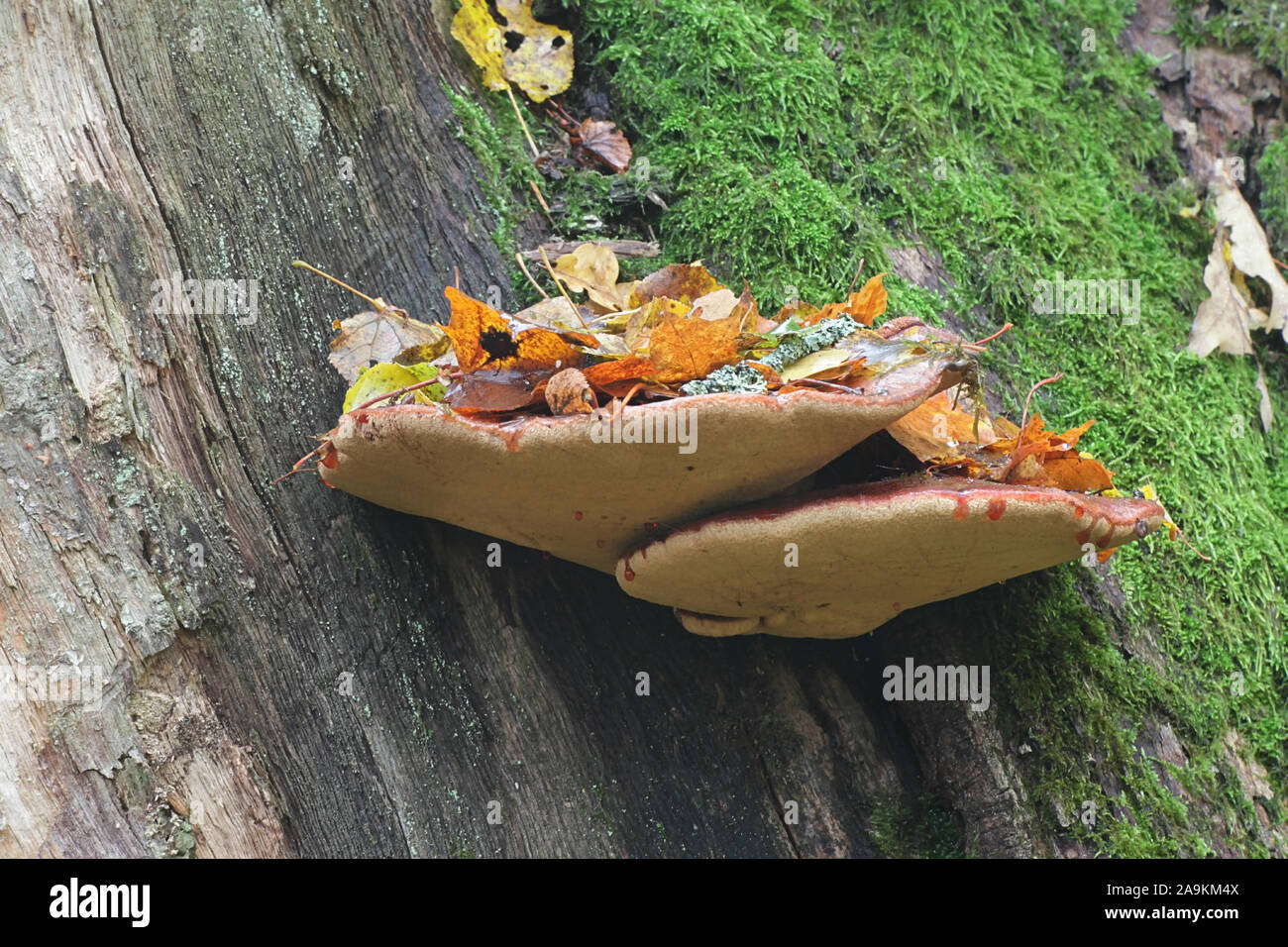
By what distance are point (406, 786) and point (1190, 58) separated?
4266 millimetres

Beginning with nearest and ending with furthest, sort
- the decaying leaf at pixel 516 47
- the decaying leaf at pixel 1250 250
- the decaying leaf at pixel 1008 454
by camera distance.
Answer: the decaying leaf at pixel 1008 454 → the decaying leaf at pixel 516 47 → the decaying leaf at pixel 1250 250

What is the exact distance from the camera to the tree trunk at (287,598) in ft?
7.39

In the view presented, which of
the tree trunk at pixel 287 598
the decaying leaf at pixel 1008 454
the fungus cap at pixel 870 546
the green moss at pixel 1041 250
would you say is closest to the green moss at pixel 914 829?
the tree trunk at pixel 287 598

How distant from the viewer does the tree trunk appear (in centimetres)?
225

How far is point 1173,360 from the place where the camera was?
11.2 feet

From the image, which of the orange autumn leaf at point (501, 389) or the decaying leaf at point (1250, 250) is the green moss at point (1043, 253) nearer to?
the decaying leaf at point (1250, 250)

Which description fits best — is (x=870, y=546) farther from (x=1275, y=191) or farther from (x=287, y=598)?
(x=1275, y=191)

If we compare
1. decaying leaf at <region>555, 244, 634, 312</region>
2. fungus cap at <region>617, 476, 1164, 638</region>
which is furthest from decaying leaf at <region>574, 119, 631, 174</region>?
fungus cap at <region>617, 476, 1164, 638</region>

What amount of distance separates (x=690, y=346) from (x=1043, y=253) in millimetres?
1979

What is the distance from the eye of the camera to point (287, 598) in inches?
95.9

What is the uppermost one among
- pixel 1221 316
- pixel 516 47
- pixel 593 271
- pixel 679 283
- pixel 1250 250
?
pixel 516 47

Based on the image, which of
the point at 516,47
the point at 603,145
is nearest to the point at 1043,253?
the point at 603,145

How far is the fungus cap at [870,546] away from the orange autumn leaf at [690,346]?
0.32 meters
